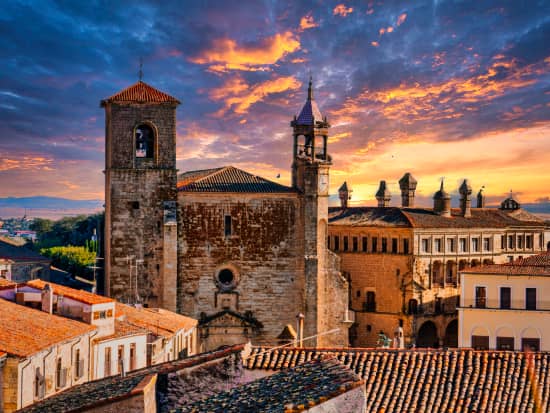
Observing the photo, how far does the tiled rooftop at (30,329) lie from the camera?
19.3 meters

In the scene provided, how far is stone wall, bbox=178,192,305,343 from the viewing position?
1499 inches

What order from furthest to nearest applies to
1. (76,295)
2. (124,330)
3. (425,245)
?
(425,245)
(124,330)
(76,295)

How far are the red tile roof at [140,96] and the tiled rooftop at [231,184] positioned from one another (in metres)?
4.36

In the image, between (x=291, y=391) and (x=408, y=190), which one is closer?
(x=291, y=391)

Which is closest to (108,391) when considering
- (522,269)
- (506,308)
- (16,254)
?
(506,308)

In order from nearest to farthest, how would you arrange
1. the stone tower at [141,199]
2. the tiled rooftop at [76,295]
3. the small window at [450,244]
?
the tiled rooftop at [76,295] → the stone tower at [141,199] → the small window at [450,244]

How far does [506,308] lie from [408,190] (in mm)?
29541

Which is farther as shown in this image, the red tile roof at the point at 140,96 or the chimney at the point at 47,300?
the red tile roof at the point at 140,96

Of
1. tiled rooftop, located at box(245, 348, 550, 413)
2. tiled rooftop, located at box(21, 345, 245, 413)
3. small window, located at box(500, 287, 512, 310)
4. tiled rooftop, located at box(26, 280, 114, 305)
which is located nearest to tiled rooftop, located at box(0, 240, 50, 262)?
tiled rooftop, located at box(26, 280, 114, 305)

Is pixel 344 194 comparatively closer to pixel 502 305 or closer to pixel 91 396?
pixel 502 305

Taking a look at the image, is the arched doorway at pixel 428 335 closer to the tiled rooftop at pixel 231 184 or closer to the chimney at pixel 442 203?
the chimney at pixel 442 203

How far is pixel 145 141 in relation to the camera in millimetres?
38562

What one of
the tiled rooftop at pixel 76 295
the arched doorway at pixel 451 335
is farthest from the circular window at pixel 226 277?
the arched doorway at pixel 451 335

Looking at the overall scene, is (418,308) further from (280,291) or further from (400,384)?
(400,384)
